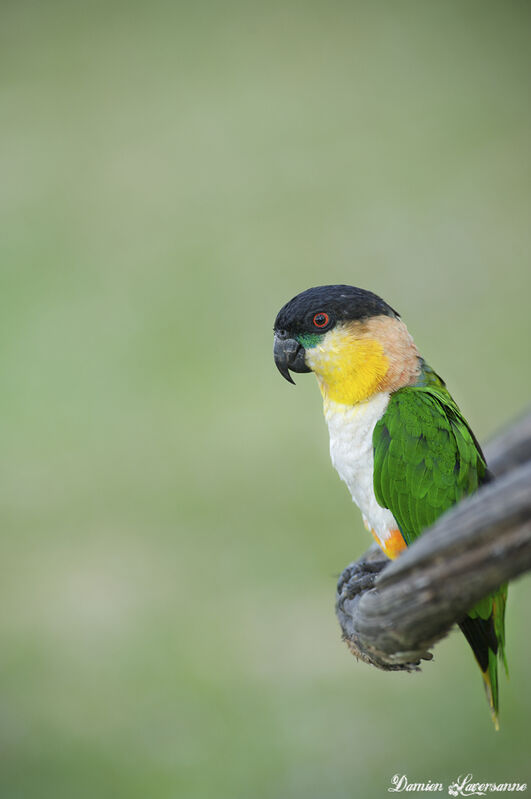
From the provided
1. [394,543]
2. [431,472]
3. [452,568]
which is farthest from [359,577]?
[452,568]

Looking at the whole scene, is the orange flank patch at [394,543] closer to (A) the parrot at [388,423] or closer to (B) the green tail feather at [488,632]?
(A) the parrot at [388,423]

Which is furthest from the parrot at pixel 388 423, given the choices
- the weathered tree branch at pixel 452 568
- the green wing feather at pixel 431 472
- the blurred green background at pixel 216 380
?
the blurred green background at pixel 216 380

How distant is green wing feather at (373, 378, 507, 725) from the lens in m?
0.96

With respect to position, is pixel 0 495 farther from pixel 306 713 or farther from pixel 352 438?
pixel 352 438

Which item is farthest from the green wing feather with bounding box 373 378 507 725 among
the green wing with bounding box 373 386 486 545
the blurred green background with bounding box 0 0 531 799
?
the blurred green background with bounding box 0 0 531 799

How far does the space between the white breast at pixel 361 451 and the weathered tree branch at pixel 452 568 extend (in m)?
0.26

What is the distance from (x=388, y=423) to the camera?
A: 1.00 meters

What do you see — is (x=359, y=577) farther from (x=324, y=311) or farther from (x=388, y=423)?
(x=324, y=311)

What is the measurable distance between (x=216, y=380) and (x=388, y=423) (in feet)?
6.58

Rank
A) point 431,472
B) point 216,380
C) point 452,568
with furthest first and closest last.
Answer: point 216,380 → point 431,472 → point 452,568

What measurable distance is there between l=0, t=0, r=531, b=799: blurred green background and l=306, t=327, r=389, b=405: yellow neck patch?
4.95ft

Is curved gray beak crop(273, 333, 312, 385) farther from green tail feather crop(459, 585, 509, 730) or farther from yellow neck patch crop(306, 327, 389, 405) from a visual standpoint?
green tail feather crop(459, 585, 509, 730)

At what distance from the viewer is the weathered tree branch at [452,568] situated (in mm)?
603

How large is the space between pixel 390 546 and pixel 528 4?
10.4ft
